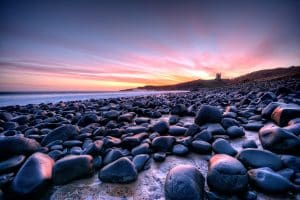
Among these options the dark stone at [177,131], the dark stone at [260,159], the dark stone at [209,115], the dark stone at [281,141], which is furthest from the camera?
the dark stone at [209,115]

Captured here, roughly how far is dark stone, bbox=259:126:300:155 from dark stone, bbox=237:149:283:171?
0.26m

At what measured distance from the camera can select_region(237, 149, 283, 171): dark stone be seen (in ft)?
4.52

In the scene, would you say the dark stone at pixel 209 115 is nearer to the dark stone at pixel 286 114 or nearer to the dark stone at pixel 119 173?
the dark stone at pixel 286 114

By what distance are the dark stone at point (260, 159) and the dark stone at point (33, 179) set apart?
1.70 m

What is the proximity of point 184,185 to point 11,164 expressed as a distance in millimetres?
1579

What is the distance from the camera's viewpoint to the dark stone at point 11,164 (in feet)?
4.83

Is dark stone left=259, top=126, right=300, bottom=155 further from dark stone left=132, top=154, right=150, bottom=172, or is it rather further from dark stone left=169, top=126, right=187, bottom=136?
dark stone left=132, top=154, right=150, bottom=172

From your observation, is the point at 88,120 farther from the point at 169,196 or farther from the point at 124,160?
the point at 169,196

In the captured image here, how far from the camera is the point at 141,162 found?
63.9 inches

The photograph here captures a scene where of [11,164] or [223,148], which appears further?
[223,148]

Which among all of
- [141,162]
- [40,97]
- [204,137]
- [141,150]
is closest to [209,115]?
[204,137]

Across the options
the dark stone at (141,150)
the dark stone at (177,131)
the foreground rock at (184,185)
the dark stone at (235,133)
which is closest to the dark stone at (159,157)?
the dark stone at (141,150)

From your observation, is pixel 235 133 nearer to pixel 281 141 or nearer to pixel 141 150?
pixel 281 141

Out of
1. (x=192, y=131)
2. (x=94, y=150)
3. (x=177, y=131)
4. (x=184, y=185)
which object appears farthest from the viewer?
(x=177, y=131)
